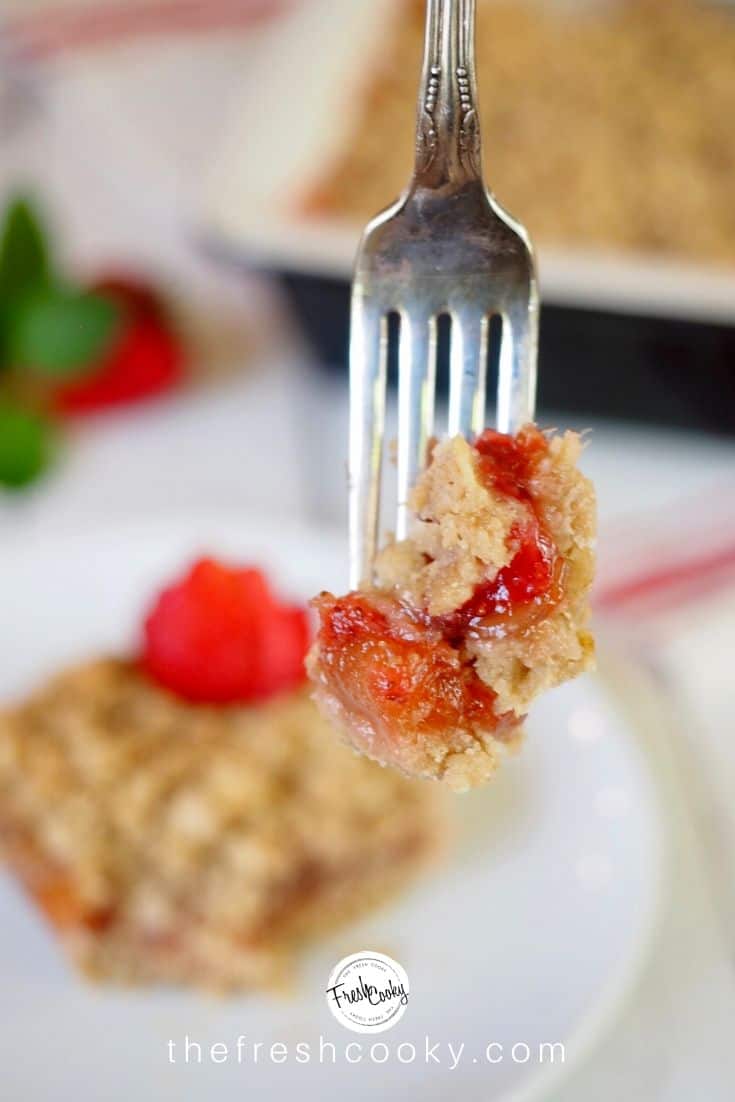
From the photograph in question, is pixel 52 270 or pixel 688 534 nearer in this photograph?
pixel 688 534

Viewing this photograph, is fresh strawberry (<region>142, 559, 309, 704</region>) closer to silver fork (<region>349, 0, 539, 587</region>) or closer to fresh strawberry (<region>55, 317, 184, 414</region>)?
silver fork (<region>349, 0, 539, 587</region>)

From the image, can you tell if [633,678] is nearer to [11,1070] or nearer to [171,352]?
[11,1070]

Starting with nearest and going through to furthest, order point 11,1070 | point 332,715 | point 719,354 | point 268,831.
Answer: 1. point 332,715
2. point 11,1070
3. point 268,831
4. point 719,354

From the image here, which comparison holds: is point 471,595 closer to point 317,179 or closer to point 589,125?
point 317,179

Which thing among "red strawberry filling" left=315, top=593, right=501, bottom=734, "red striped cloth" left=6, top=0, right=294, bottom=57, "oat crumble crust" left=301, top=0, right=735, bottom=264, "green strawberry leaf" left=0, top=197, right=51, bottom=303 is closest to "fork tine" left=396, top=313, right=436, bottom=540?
"red strawberry filling" left=315, top=593, right=501, bottom=734

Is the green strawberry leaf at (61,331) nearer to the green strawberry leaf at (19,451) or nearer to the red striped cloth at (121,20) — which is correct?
the green strawberry leaf at (19,451)

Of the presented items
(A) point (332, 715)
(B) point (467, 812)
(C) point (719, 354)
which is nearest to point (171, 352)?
(C) point (719, 354)
